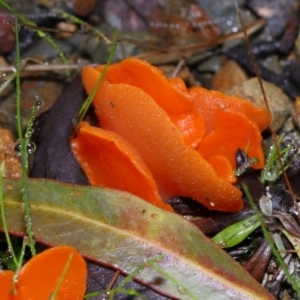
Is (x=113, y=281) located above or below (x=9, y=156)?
below

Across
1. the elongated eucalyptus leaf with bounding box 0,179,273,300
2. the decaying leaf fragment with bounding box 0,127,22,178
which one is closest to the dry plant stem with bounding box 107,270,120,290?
the elongated eucalyptus leaf with bounding box 0,179,273,300

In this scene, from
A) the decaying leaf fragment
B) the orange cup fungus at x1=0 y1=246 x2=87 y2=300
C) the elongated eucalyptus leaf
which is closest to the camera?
the orange cup fungus at x1=0 y1=246 x2=87 y2=300

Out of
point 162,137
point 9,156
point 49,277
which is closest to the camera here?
point 49,277

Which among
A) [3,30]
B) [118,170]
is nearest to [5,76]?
[3,30]

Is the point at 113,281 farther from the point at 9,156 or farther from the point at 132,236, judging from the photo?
the point at 9,156

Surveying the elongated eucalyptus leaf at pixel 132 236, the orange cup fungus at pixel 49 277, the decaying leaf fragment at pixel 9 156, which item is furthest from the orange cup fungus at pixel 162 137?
the orange cup fungus at pixel 49 277

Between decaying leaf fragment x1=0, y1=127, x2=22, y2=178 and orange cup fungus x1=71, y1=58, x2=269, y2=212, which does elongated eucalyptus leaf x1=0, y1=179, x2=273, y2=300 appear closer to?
orange cup fungus x1=71, y1=58, x2=269, y2=212

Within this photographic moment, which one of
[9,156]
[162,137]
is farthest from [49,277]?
[9,156]
